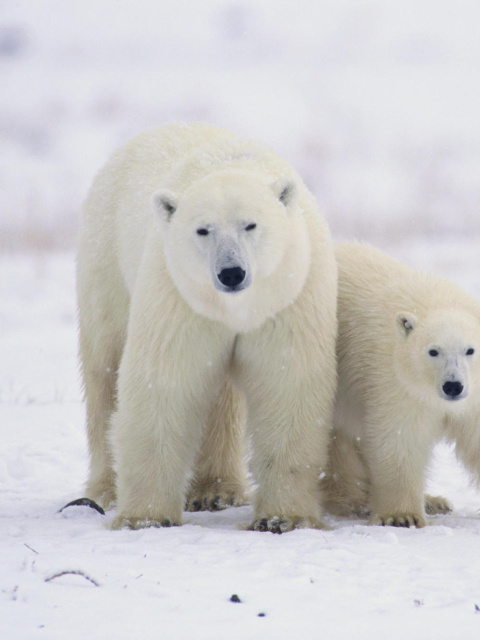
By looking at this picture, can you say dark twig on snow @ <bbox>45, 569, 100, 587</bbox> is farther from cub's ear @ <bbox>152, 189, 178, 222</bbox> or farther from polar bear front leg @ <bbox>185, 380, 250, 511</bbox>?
polar bear front leg @ <bbox>185, 380, 250, 511</bbox>

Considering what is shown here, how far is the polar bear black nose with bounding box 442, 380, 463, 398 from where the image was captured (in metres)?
4.35

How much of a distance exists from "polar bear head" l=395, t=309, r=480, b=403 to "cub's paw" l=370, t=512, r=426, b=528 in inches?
23.9

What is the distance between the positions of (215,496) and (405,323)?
161 centimetres

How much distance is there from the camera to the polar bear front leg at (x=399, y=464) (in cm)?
460

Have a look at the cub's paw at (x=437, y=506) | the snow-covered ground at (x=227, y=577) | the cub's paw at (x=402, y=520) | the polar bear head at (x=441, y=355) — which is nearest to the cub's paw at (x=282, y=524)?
the snow-covered ground at (x=227, y=577)

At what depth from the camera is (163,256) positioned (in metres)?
4.39

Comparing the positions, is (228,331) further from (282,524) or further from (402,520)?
(402,520)

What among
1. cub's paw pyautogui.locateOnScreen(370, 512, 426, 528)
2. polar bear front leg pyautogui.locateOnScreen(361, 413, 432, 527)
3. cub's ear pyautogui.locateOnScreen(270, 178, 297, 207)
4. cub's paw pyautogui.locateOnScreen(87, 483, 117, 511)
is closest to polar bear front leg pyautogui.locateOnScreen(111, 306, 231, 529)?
cub's ear pyautogui.locateOnScreen(270, 178, 297, 207)

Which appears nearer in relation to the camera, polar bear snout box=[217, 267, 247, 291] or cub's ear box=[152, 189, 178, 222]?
polar bear snout box=[217, 267, 247, 291]

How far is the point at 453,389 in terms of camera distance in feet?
14.3

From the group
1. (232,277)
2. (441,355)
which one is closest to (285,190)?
(232,277)

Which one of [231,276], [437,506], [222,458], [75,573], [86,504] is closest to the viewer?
[75,573]

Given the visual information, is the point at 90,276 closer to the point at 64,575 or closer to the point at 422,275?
the point at 422,275

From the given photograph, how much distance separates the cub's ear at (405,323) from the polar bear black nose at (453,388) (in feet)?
1.45
